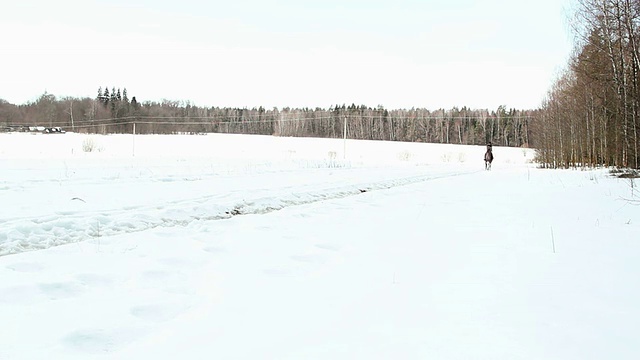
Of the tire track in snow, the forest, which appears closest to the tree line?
the forest

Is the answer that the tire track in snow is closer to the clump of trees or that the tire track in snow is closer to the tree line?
the clump of trees

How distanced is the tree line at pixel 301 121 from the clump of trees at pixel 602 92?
55016 millimetres

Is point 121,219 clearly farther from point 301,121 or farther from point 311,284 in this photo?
point 301,121

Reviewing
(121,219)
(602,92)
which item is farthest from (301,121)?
(121,219)

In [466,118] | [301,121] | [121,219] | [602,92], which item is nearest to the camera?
[121,219]

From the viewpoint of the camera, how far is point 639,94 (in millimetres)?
13398

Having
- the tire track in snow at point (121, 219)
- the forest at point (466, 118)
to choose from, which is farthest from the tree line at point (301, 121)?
the tire track in snow at point (121, 219)

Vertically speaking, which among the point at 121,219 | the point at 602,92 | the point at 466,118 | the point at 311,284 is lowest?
the point at 311,284

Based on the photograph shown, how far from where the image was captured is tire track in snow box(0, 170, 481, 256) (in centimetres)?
447

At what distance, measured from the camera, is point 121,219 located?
5582 mm

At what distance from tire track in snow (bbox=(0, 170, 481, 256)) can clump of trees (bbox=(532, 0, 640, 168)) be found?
37.6ft

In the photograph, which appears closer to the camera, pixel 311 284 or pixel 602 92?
pixel 311 284

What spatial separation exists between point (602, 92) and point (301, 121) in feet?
288

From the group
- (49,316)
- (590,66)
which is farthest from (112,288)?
(590,66)
